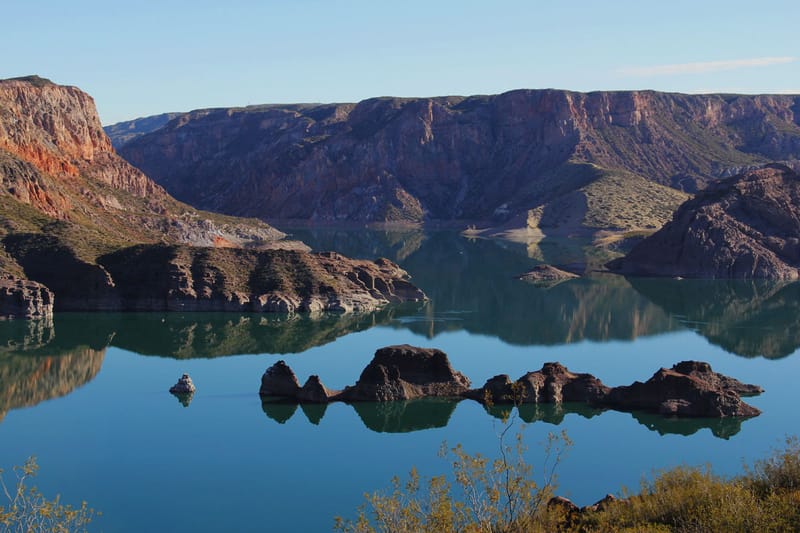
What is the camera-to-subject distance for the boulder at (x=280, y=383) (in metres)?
66.7

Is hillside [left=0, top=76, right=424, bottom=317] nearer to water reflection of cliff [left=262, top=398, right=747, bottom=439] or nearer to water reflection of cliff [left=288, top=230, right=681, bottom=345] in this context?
water reflection of cliff [left=288, top=230, right=681, bottom=345]

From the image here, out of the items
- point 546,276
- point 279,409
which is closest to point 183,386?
point 279,409

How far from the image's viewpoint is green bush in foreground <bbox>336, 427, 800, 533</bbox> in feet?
102

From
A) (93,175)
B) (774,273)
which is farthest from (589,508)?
(93,175)

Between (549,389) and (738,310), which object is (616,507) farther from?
(738,310)

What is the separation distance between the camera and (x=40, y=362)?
79.3 metres

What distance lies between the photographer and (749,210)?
154 m

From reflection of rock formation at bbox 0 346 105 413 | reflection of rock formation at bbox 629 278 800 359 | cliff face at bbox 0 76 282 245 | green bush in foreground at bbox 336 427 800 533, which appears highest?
cliff face at bbox 0 76 282 245

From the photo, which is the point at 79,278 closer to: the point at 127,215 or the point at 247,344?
the point at 247,344

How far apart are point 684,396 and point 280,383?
25.5 m

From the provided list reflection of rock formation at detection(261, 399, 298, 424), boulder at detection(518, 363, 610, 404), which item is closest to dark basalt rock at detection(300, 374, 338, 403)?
reflection of rock formation at detection(261, 399, 298, 424)

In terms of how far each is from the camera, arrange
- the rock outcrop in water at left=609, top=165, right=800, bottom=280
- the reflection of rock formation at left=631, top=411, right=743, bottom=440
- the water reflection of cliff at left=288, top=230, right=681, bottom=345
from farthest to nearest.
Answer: the rock outcrop in water at left=609, top=165, right=800, bottom=280 < the water reflection of cliff at left=288, top=230, right=681, bottom=345 < the reflection of rock formation at left=631, top=411, right=743, bottom=440

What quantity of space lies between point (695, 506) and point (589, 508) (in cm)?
615

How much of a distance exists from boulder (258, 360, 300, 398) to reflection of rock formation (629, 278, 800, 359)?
4168 cm
